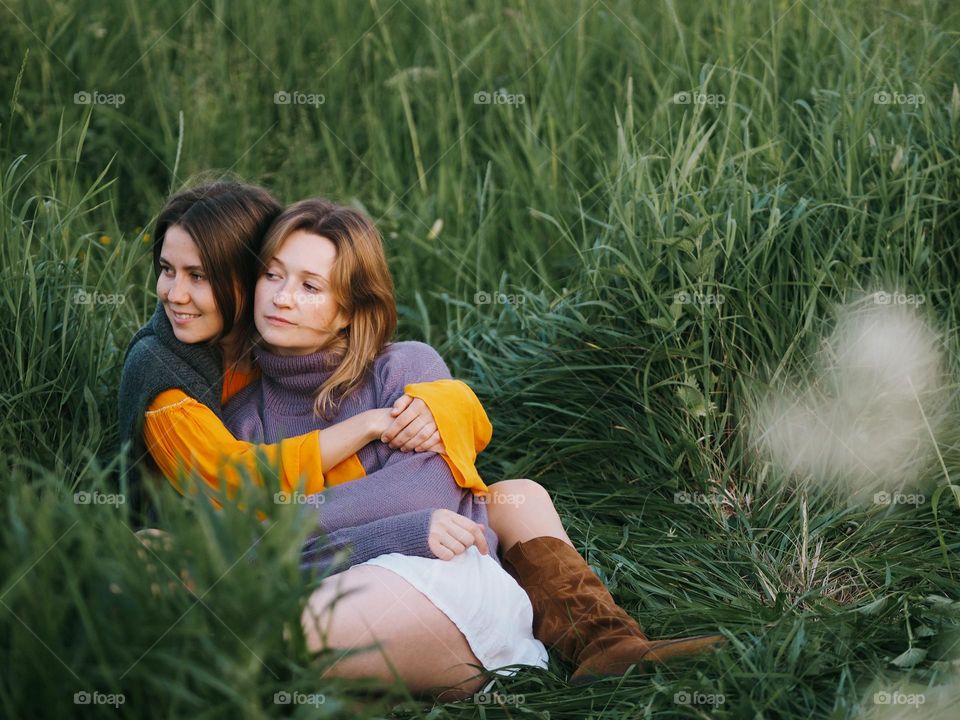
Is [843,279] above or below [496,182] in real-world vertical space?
below

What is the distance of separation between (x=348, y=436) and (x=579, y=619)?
0.60 meters

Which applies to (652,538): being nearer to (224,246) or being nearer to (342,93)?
(224,246)

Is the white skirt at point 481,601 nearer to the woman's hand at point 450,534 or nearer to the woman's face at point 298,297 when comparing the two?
the woman's hand at point 450,534

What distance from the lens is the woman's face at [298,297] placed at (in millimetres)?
2316

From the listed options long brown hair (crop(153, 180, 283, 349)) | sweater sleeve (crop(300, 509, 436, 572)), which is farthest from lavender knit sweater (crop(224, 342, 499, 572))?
long brown hair (crop(153, 180, 283, 349))

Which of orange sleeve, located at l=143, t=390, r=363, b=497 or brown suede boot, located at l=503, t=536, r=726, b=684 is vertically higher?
orange sleeve, located at l=143, t=390, r=363, b=497

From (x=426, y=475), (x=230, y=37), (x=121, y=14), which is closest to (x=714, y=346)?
(x=426, y=475)

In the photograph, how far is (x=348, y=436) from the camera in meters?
2.26

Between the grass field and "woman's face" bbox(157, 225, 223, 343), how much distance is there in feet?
1.11

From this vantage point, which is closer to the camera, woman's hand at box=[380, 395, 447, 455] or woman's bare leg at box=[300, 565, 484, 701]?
woman's bare leg at box=[300, 565, 484, 701]

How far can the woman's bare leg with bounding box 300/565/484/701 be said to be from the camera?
76.4 inches

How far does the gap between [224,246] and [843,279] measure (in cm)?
153

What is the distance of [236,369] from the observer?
249cm

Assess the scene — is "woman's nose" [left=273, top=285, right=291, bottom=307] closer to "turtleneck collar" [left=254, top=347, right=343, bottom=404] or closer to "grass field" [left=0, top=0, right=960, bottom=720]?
"turtleneck collar" [left=254, top=347, right=343, bottom=404]
